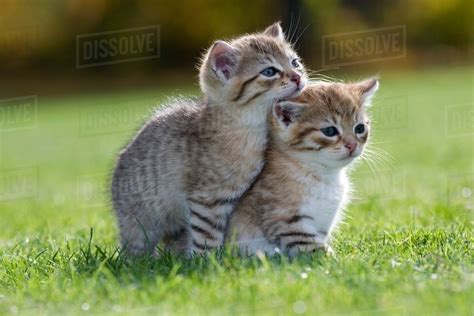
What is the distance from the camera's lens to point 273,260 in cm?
550

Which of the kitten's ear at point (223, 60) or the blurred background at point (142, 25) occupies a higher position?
the blurred background at point (142, 25)

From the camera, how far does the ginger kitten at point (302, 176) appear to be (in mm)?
5867

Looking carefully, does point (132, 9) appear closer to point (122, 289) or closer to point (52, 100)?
point (52, 100)

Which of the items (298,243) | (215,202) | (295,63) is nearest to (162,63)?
(295,63)

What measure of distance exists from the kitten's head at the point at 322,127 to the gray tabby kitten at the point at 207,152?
16 centimetres

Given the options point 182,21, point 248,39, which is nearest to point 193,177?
point 248,39

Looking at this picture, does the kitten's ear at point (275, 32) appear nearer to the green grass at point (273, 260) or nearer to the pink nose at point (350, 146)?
the pink nose at point (350, 146)

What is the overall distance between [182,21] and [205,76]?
17.5 m

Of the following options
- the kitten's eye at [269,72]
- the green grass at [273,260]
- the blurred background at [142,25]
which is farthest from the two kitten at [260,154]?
the blurred background at [142,25]

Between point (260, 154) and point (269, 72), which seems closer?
point (260, 154)

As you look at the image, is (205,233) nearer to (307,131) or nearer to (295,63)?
(307,131)

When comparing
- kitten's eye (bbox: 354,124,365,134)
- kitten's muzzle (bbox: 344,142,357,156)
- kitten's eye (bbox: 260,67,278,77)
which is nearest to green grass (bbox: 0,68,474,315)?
kitten's muzzle (bbox: 344,142,357,156)

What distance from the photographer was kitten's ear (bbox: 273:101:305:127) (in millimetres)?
5918

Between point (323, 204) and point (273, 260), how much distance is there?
0.67 meters
